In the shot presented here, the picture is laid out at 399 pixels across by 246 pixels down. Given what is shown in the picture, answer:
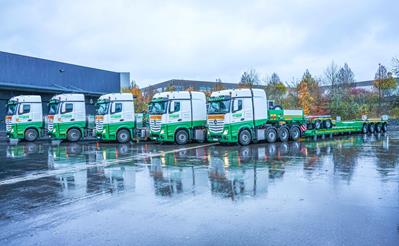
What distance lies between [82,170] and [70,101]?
43.4 ft

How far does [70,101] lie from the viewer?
23.0 metres

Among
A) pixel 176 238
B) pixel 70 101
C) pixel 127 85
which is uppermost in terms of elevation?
pixel 127 85

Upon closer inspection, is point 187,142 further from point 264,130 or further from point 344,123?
point 344,123

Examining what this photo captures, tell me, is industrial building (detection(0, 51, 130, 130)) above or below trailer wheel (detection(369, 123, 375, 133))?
above

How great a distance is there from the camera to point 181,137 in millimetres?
19969

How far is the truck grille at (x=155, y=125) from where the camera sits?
64.8 feet

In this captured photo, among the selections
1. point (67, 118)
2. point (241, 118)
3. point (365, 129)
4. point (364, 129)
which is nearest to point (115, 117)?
point (67, 118)

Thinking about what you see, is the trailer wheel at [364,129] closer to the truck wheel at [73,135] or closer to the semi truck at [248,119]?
the semi truck at [248,119]

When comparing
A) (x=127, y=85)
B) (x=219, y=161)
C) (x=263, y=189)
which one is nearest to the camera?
(x=263, y=189)

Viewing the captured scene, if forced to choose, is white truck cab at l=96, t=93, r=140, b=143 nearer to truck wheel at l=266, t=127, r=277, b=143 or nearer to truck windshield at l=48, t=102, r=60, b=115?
truck windshield at l=48, t=102, r=60, b=115

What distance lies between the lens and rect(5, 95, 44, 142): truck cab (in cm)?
2369

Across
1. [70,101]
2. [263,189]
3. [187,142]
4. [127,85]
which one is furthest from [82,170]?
[127,85]

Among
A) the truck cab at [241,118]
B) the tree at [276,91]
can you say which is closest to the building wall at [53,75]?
the tree at [276,91]

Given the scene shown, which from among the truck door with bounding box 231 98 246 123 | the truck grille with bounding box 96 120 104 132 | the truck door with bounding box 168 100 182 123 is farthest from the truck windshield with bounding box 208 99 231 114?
the truck grille with bounding box 96 120 104 132
